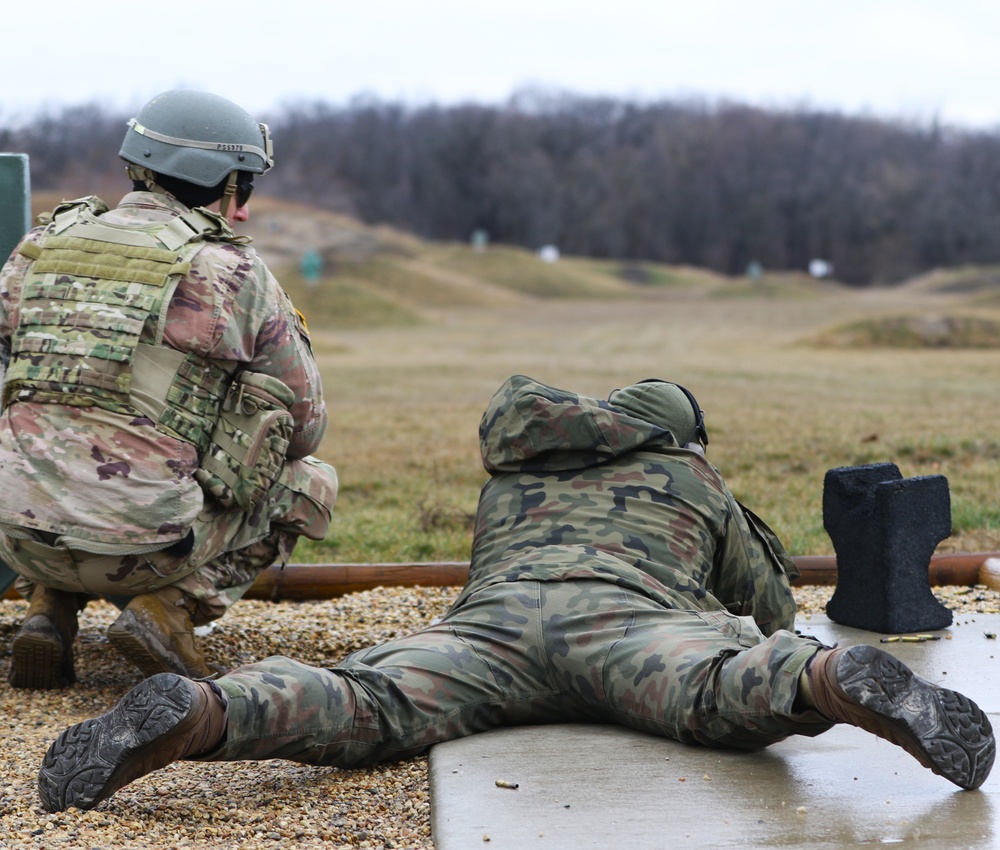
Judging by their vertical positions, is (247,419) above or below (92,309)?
below

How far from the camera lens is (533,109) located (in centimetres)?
10025

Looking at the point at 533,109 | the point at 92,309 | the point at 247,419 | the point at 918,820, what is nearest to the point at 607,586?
the point at 918,820

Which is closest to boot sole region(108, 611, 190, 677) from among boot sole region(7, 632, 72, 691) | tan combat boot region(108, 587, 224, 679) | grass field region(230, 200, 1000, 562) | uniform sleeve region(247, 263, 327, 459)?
tan combat boot region(108, 587, 224, 679)

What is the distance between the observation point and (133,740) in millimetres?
2381

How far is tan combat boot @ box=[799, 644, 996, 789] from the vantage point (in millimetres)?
2293

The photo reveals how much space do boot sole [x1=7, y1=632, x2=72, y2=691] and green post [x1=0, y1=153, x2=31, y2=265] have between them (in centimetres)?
137

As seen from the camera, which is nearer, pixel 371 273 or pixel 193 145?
pixel 193 145

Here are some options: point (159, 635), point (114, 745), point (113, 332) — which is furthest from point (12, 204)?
point (114, 745)

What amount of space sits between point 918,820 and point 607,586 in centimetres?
85

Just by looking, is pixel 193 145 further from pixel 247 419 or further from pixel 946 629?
pixel 946 629

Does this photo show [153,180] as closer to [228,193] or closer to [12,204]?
[228,193]

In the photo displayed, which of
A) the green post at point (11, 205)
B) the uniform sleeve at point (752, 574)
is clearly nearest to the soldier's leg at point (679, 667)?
the uniform sleeve at point (752, 574)

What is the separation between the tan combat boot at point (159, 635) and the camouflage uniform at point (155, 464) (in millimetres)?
47

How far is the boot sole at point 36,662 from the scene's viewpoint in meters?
3.59
